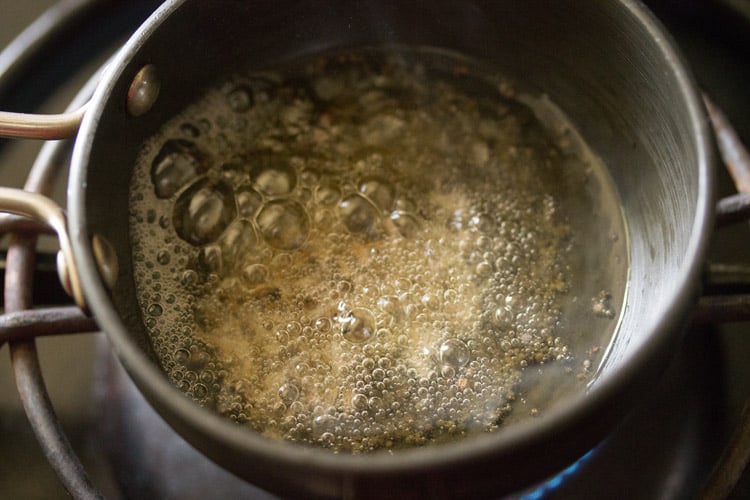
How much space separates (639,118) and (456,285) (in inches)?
9.2

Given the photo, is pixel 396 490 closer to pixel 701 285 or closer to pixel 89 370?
pixel 701 285

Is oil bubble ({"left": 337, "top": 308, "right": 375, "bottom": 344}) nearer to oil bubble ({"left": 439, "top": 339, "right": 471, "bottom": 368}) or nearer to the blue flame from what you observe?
oil bubble ({"left": 439, "top": 339, "right": 471, "bottom": 368})

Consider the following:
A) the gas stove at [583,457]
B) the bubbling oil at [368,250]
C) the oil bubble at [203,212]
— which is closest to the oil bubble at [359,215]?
the bubbling oil at [368,250]

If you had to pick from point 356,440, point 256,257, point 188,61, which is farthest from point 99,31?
point 356,440

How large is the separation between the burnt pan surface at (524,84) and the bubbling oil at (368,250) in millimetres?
29

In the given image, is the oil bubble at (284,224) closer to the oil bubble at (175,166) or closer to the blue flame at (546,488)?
the oil bubble at (175,166)

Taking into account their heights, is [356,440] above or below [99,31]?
below

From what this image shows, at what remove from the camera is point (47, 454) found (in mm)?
567

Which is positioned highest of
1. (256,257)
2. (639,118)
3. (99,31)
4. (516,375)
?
(99,31)

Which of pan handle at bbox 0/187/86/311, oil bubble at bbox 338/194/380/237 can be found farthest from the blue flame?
pan handle at bbox 0/187/86/311

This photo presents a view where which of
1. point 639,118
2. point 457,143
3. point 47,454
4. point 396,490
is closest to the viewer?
point 396,490

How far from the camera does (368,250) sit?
71 centimetres

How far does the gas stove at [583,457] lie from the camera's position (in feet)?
2.08

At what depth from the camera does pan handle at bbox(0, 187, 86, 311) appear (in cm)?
50
